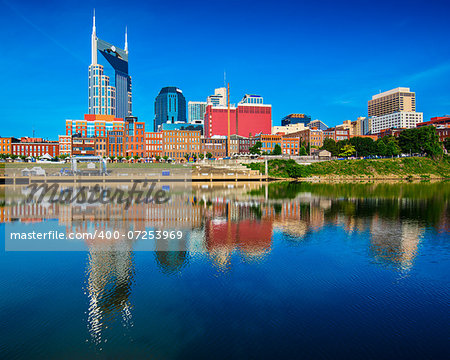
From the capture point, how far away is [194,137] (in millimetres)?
167125

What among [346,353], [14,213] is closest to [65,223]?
[14,213]

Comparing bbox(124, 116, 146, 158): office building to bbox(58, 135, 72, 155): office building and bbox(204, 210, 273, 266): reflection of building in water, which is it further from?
bbox(204, 210, 273, 266): reflection of building in water

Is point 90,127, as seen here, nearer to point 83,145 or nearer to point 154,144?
point 83,145

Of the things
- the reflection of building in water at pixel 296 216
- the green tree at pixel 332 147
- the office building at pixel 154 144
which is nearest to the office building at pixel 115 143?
the office building at pixel 154 144

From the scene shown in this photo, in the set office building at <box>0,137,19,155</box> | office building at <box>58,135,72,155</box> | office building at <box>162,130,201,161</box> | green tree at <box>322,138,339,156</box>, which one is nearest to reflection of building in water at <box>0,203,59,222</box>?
green tree at <box>322,138,339,156</box>

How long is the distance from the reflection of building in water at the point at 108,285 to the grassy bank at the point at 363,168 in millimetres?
78040

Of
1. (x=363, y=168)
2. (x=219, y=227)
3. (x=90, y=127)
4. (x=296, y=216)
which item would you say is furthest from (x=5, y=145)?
(x=296, y=216)

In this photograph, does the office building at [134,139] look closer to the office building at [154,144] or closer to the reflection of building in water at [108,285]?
the office building at [154,144]

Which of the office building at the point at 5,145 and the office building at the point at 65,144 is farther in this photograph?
the office building at the point at 65,144

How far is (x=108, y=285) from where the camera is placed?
54.3 feet

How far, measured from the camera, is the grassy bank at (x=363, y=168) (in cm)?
9812

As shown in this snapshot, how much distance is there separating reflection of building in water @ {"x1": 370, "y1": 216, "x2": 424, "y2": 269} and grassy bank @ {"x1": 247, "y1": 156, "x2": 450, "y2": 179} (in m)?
64.5

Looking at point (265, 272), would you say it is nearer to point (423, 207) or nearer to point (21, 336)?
point (21, 336)

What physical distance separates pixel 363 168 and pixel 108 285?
96.8m
